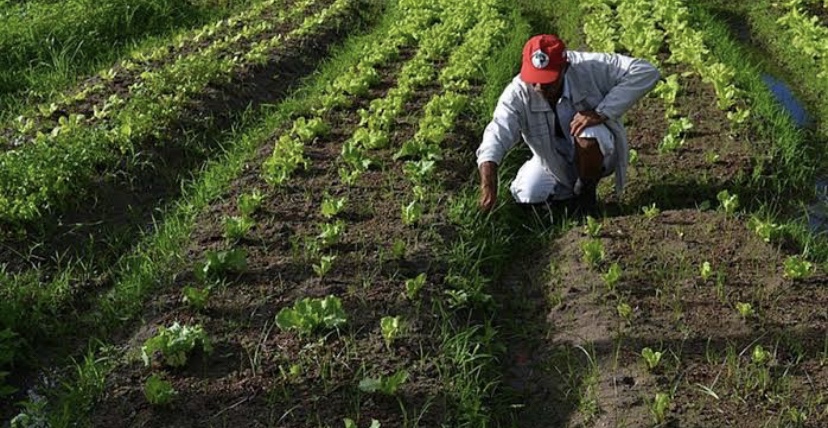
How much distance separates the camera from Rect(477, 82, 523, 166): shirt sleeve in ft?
16.0

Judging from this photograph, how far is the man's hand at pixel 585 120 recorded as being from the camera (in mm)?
5129

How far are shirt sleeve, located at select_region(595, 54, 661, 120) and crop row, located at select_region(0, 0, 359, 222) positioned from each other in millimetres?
3084

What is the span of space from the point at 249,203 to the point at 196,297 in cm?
99

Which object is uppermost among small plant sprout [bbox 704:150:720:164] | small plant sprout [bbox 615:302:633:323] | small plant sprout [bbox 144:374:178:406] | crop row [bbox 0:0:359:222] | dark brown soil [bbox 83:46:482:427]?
crop row [bbox 0:0:359:222]

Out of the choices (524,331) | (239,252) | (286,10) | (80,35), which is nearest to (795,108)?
(524,331)

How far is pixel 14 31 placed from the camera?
8.78 m

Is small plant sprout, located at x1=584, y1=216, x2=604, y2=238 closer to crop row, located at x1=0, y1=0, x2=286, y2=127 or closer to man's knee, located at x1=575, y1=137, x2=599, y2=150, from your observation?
man's knee, located at x1=575, y1=137, x2=599, y2=150

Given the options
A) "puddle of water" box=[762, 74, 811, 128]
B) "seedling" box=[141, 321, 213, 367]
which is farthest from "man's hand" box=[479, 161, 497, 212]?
"puddle of water" box=[762, 74, 811, 128]

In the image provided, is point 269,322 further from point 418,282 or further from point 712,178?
point 712,178

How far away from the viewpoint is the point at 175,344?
3.99 meters

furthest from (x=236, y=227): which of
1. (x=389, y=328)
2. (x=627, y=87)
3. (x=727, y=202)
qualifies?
(x=727, y=202)

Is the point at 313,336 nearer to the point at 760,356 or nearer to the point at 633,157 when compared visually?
the point at 760,356

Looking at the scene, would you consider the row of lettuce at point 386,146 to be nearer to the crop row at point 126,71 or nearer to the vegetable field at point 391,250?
the vegetable field at point 391,250

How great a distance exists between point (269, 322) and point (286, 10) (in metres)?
6.37
